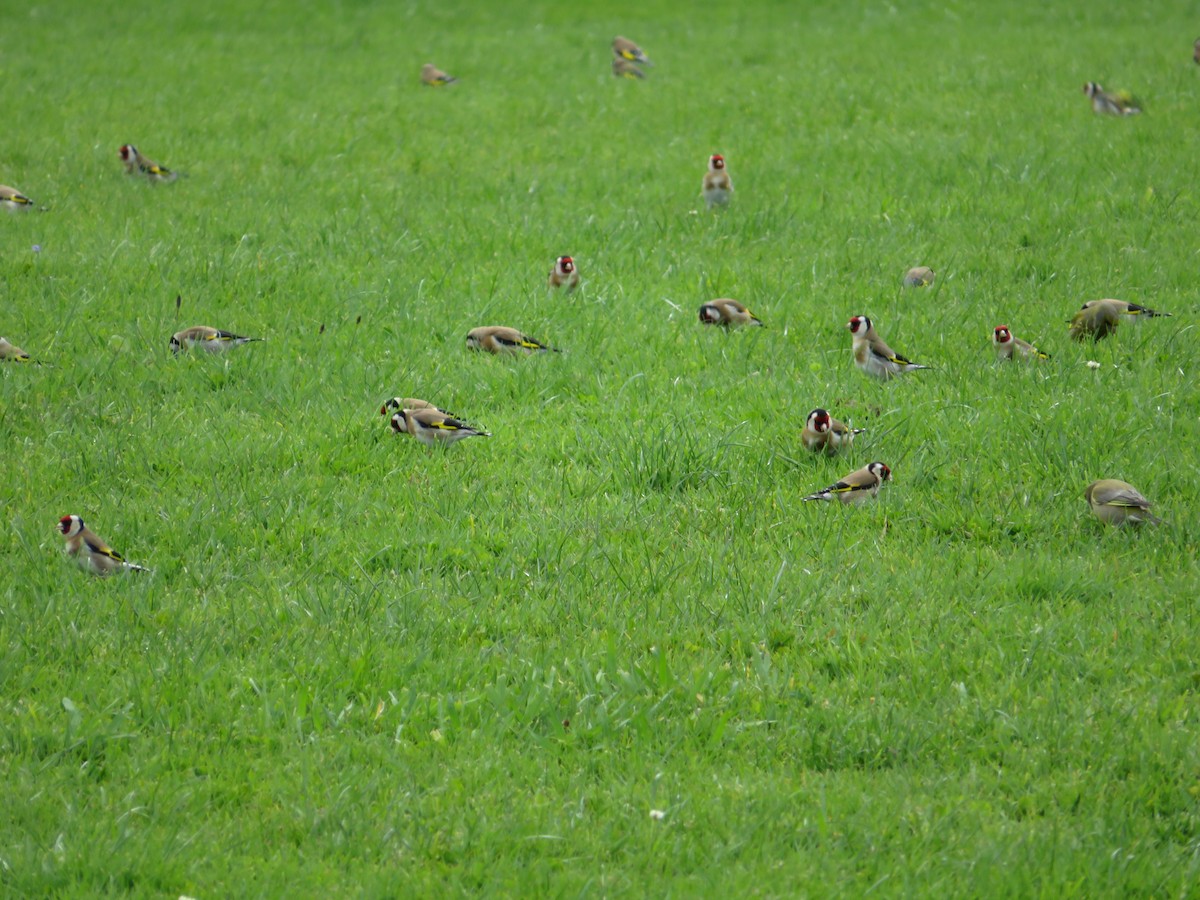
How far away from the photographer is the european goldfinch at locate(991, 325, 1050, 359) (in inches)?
354

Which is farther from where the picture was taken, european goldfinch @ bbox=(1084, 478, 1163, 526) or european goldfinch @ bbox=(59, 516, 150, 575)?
european goldfinch @ bbox=(1084, 478, 1163, 526)

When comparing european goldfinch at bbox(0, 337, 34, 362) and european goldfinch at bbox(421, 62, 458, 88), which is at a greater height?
european goldfinch at bbox(421, 62, 458, 88)

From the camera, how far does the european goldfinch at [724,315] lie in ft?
32.1

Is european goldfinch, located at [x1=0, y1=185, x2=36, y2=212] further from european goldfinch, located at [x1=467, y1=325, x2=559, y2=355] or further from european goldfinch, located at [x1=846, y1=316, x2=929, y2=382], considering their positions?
european goldfinch, located at [x1=846, y1=316, x2=929, y2=382]

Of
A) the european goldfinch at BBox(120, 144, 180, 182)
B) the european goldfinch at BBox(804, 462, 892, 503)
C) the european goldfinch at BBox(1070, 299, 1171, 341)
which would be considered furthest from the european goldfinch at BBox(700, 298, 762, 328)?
the european goldfinch at BBox(120, 144, 180, 182)

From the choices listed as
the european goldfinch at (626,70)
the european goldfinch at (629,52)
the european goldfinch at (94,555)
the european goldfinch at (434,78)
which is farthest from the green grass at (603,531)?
the european goldfinch at (629,52)

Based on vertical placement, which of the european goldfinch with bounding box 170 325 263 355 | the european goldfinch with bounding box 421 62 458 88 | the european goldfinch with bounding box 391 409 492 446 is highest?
the european goldfinch with bounding box 421 62 458 88

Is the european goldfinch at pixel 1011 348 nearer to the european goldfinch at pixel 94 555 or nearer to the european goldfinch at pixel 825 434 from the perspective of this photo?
the european goldfinch at pixel 825 434

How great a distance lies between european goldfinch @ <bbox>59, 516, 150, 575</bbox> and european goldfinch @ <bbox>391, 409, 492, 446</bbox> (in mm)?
2104

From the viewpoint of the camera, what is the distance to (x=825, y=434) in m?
7.75

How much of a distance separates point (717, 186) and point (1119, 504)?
6.93m

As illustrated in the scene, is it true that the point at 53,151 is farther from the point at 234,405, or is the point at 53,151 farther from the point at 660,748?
the point at 660,748

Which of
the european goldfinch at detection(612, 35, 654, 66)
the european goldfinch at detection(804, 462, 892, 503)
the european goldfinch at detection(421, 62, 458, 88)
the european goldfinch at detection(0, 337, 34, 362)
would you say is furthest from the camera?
the european goldfinch at detection(612, 35, 654, 66)

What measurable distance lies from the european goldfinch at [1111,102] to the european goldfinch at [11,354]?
1249cm
